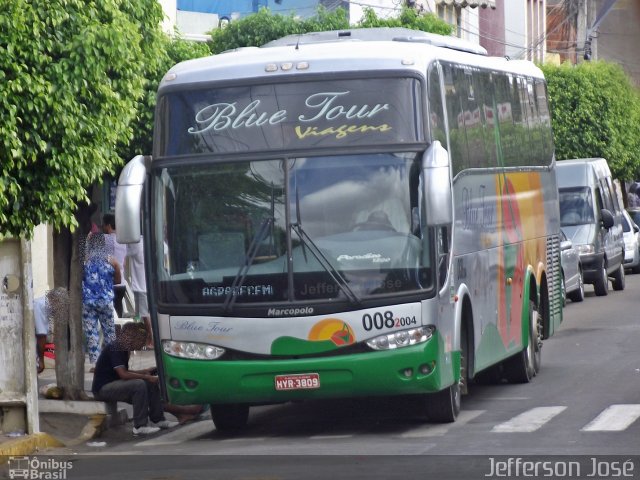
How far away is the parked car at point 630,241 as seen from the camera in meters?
36.2

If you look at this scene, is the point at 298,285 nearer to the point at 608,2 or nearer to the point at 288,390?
the point at 288,390

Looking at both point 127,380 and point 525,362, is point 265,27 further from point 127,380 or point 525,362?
point 127,380

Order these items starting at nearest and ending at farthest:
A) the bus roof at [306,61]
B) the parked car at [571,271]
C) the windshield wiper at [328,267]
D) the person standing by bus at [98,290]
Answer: the windshield wiper at [328,267]
the bus roof at [306,61]
the person standing by bus at [98,290]
the parked car at [571,271]

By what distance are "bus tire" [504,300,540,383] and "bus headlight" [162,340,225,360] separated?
4.84m

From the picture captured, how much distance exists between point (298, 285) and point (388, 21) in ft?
82.5

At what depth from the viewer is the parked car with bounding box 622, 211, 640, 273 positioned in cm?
3616

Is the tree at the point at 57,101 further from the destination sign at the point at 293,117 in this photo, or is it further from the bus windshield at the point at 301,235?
the bus windshield at the point at 301,235

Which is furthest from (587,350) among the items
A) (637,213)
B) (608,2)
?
(608,2)

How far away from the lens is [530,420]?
12828 millimetres

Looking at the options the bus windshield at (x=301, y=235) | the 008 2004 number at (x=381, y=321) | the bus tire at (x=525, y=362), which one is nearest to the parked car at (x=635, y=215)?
the bus tire at (x=525, y=362)

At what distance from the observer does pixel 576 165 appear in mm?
30172

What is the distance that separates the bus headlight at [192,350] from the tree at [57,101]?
158cm

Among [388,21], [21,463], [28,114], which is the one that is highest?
[388,21]

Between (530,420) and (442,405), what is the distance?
0.76 metres
